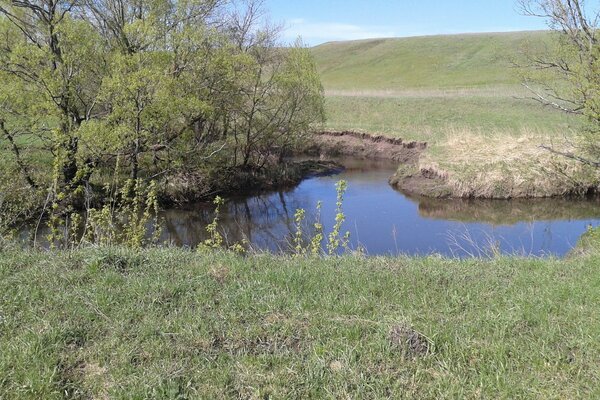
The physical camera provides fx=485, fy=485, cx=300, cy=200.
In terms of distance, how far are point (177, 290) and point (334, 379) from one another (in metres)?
2.31

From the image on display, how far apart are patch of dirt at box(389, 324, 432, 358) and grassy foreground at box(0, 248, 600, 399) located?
0.04ft

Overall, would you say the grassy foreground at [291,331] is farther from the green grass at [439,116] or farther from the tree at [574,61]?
the green grass at [439,116]

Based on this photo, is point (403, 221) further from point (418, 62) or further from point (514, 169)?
point (418, 62)

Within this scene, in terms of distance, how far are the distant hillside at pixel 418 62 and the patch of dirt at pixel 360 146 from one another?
21451mm

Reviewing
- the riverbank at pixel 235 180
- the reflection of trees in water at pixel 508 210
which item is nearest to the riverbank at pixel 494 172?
the reflection of trees in water at pixel 508 210

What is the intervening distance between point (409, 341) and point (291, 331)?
3.47ft

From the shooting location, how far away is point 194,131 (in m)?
20.4

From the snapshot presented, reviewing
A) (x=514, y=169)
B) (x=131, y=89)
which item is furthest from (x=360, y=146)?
(x=131, y=89)

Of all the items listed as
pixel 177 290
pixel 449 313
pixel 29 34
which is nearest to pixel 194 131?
pixel 29 34

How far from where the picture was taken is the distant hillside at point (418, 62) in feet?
180

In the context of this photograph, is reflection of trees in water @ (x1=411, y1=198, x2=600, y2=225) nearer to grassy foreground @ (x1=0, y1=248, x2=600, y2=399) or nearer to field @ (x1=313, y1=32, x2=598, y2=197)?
field @ (x1=313, y1=32, x2=598, y2=197)

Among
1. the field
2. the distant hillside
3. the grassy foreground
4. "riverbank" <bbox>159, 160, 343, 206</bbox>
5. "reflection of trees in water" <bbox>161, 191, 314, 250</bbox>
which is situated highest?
the distant hillside

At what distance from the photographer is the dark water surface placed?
44.9 feet

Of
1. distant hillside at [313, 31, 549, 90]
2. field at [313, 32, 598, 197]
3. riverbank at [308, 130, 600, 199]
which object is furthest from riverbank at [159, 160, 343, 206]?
distant hillside at [313, 31, 549, 90]
